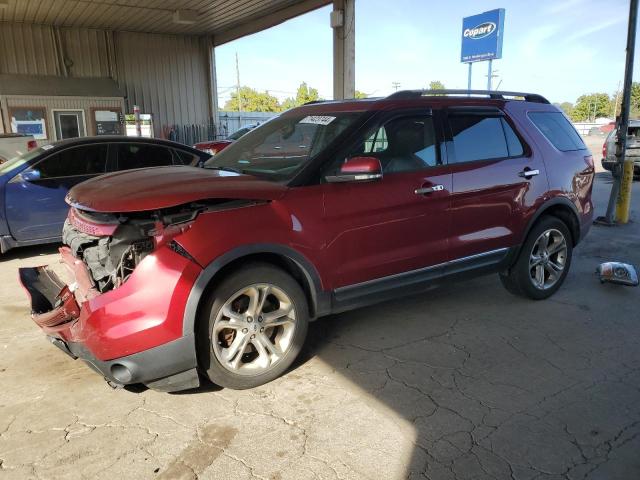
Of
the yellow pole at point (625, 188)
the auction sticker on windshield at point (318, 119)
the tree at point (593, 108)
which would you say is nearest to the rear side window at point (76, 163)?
the auction sticker on windshield at point (318, 119)

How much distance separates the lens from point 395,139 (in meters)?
3.79

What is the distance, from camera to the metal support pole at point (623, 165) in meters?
7.90

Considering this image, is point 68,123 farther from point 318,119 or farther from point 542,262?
point 542,262

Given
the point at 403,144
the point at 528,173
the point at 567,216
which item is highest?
the point at 403,144

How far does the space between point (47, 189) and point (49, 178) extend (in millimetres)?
160

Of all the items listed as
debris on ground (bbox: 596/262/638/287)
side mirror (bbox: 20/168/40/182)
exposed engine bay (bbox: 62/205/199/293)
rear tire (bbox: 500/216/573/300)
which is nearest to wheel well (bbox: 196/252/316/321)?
exposed engine bay (bbox: 62/205/199/293)

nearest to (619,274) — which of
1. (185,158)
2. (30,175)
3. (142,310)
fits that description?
(142,310)

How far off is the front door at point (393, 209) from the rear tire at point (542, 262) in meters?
1.10

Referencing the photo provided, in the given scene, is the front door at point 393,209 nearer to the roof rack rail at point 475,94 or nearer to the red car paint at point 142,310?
the roof rack rail at point 475,94

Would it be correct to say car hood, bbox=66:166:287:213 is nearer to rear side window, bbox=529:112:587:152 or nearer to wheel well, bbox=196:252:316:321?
wheel well, bbox=196:252:316:321

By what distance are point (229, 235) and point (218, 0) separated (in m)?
12.0

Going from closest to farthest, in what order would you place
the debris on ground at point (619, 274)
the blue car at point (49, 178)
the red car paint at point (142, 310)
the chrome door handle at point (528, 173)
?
the red car paint at point (142, 310) < the chrome door handle at point (528, 173) < the debris on ground at point (619, 274) < the blue car at point (49, 178)

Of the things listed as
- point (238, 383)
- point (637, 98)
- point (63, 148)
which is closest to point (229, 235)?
point (238, 383)

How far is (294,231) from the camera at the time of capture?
10.5ft
